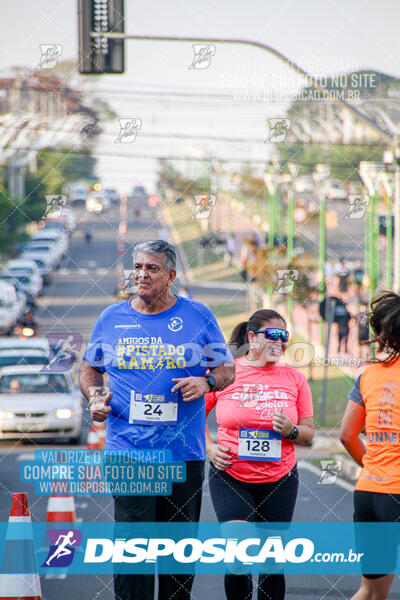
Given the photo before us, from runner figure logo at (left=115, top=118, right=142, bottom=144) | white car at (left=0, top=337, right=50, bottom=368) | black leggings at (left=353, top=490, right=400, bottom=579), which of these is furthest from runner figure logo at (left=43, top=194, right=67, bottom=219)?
white car at (left=0, top=337, right=50, bottom=368)

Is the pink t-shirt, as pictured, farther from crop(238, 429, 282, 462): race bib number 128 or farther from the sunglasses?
the sunglasses

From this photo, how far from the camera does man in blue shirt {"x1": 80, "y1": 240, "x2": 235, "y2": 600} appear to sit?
16.2 ft

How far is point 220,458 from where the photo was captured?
536cm

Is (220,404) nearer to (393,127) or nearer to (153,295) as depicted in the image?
(153,295)

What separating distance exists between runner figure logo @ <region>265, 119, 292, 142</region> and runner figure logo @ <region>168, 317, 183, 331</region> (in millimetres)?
4509

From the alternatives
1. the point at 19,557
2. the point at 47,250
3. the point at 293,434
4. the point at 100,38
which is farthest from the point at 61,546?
the point at 47,250

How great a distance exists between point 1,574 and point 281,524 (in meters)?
1.56

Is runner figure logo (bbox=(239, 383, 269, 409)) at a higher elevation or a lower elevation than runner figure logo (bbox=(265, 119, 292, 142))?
lower

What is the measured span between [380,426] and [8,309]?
2913cm

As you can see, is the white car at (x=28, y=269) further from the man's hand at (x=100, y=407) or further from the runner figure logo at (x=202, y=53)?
the man's hand at (x=100, y=407)

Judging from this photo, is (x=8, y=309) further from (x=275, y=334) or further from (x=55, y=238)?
(x=275, y=334)

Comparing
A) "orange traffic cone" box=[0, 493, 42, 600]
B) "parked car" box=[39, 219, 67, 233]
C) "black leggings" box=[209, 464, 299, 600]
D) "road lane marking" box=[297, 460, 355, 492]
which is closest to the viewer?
"black leggings" box=[209, 464, 299, 600]

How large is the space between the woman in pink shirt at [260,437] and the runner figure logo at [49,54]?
14.8 feet

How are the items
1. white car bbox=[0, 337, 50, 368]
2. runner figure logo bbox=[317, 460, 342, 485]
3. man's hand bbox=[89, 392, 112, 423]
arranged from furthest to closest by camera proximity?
white car bbox=[0, 337, 50, 368] < runner figure logo bbox=[317, 460, 342, 485] < man's hand bbox=[89, 392, 112, 423]
